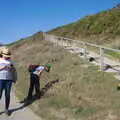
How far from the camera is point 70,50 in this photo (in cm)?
2698

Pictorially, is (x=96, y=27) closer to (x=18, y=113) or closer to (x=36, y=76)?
(x=36, y=76)

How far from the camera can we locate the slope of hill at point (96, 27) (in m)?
45.0

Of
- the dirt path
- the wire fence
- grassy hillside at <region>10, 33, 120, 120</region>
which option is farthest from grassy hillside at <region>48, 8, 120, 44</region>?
the dirt path

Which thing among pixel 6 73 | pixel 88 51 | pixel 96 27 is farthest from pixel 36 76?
pixel 96 27

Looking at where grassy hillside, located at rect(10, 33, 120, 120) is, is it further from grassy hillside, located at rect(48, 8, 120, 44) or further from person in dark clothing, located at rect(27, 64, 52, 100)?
grassy hillside, located at rect(48, 8, 120, 44)

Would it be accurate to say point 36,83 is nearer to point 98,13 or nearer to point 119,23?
point 119,23

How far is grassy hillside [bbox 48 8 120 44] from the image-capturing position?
147ft

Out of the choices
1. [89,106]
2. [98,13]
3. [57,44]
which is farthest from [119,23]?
[89,106]

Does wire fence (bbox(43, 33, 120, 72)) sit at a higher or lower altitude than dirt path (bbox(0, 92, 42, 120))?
higher

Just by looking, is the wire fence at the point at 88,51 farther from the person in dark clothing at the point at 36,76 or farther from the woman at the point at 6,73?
the woman at the point at 6,73

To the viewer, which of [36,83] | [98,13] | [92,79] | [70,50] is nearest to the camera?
[36,83]

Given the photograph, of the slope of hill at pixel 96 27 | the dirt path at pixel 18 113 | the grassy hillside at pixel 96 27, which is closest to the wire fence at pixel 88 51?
the dirt path at pixel 18 113

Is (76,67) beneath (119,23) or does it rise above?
beneath

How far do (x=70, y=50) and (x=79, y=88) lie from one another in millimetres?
12778
